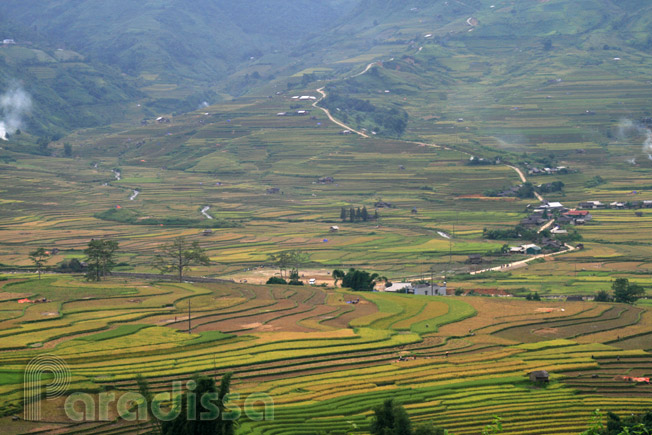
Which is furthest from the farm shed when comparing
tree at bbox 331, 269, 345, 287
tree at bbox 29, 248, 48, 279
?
tree at bbox 29, 248, 48, 279

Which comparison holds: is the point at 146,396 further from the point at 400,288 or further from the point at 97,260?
the point at 400,288

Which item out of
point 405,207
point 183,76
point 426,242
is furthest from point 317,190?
point 183,76

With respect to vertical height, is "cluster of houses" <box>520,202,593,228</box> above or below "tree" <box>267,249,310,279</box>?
above

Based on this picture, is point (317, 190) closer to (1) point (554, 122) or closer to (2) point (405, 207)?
(2) point (405, 207)

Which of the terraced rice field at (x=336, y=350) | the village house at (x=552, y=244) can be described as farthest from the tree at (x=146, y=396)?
the village house at (x=552, y=244)

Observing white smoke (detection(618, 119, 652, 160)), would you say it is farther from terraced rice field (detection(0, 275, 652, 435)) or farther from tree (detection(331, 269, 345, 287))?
terraced rice field (detection(0, 275, 652, 435))
